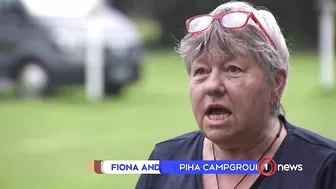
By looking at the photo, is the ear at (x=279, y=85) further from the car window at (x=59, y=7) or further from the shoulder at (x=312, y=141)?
the car window at (x=59, y=7)

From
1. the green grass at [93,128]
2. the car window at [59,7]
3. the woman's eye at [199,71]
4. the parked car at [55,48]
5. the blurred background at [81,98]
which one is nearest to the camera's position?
the woman's eye at [199,71]

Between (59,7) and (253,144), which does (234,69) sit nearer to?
(253,144)

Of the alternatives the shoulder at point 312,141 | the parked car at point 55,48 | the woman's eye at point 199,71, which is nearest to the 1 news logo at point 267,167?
the shoulder at point 312,141

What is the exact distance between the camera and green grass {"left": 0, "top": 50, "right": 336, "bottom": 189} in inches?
293

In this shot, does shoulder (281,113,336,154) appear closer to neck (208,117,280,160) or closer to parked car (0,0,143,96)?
neck (208,117,280,160)

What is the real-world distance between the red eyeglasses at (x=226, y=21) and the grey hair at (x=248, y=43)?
1 centimetres

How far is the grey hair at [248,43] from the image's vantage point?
2336mm

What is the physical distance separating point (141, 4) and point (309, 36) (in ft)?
27.0

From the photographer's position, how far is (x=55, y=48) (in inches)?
547

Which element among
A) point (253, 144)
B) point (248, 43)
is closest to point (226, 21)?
point (248, 43)

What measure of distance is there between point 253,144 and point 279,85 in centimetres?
20

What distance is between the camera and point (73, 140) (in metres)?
9.42

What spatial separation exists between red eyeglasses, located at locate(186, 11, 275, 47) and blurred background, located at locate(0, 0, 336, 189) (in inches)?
172

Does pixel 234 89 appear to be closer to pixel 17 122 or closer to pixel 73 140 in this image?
pixel 73 140
